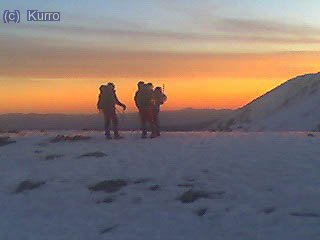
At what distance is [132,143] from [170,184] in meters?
6.75

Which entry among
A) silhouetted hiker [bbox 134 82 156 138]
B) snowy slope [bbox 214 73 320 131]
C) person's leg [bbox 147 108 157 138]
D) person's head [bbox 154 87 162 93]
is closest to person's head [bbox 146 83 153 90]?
silhouetted hiker [bbox 134 82 156 138]

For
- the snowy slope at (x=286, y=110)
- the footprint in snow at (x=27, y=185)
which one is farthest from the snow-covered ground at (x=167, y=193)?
the snowy slope at (x=286, y=110)

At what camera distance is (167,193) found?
1378 cm

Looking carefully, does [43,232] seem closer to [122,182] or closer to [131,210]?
[131,210]

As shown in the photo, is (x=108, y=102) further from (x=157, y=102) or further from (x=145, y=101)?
(x=157, y=102)

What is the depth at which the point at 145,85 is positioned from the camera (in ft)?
73.4

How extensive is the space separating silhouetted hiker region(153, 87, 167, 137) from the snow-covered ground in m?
3.28

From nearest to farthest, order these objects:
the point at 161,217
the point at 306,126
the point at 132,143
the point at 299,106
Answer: the point at 161,217 → the point at 132,143 → the point at 306,126 → the point at 299,106

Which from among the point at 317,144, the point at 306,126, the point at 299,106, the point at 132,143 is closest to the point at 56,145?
the point at 132,143

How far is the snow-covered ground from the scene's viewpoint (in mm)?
11633

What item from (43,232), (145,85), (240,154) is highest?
(145,85)

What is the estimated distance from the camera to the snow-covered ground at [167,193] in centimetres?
1163

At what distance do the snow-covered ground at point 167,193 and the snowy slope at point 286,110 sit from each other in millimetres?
28815

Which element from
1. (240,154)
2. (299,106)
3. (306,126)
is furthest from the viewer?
(299,106)
